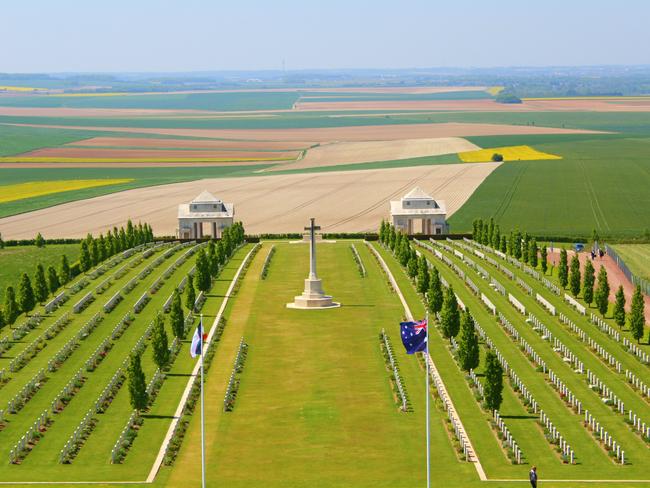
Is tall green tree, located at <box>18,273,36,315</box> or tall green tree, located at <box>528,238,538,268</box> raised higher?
tall green tree, located at <box>18,273,36,315</box>

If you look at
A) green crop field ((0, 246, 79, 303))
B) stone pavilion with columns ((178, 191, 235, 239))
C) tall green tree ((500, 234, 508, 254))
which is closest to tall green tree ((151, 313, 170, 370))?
green crop field ((0, 246, 79, 303))

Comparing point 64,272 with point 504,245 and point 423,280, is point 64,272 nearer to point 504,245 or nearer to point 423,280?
point 423,280

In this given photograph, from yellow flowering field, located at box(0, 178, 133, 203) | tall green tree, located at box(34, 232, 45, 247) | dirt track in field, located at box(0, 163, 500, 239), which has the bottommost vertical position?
yellow flowering field, located at box(0, 178, 133, 203)

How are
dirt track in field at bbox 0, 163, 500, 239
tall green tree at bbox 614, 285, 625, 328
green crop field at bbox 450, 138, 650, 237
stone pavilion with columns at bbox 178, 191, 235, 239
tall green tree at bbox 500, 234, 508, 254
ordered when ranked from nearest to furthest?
tall green tree at bbox 614, 285, 625, 328 < tall green tree at bbox 500, 234, 508, 254 < stone pavilion with columns at bbox 178, 191, 235, 239 < green crop field at bbox 450, 138, 650, 237 < dirt track in field at bbox 0, 163, 500, 239

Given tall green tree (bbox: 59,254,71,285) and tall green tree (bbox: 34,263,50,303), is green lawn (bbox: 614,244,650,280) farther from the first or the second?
tall green tree (bbox: 34,263,50,303)

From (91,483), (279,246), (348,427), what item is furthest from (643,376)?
(279,246)

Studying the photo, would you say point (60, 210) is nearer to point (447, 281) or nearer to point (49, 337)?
point (447, 281)

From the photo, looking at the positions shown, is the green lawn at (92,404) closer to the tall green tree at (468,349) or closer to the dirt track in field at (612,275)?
the tall green tree at (468,349)

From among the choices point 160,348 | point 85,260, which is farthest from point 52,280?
point 160,348
